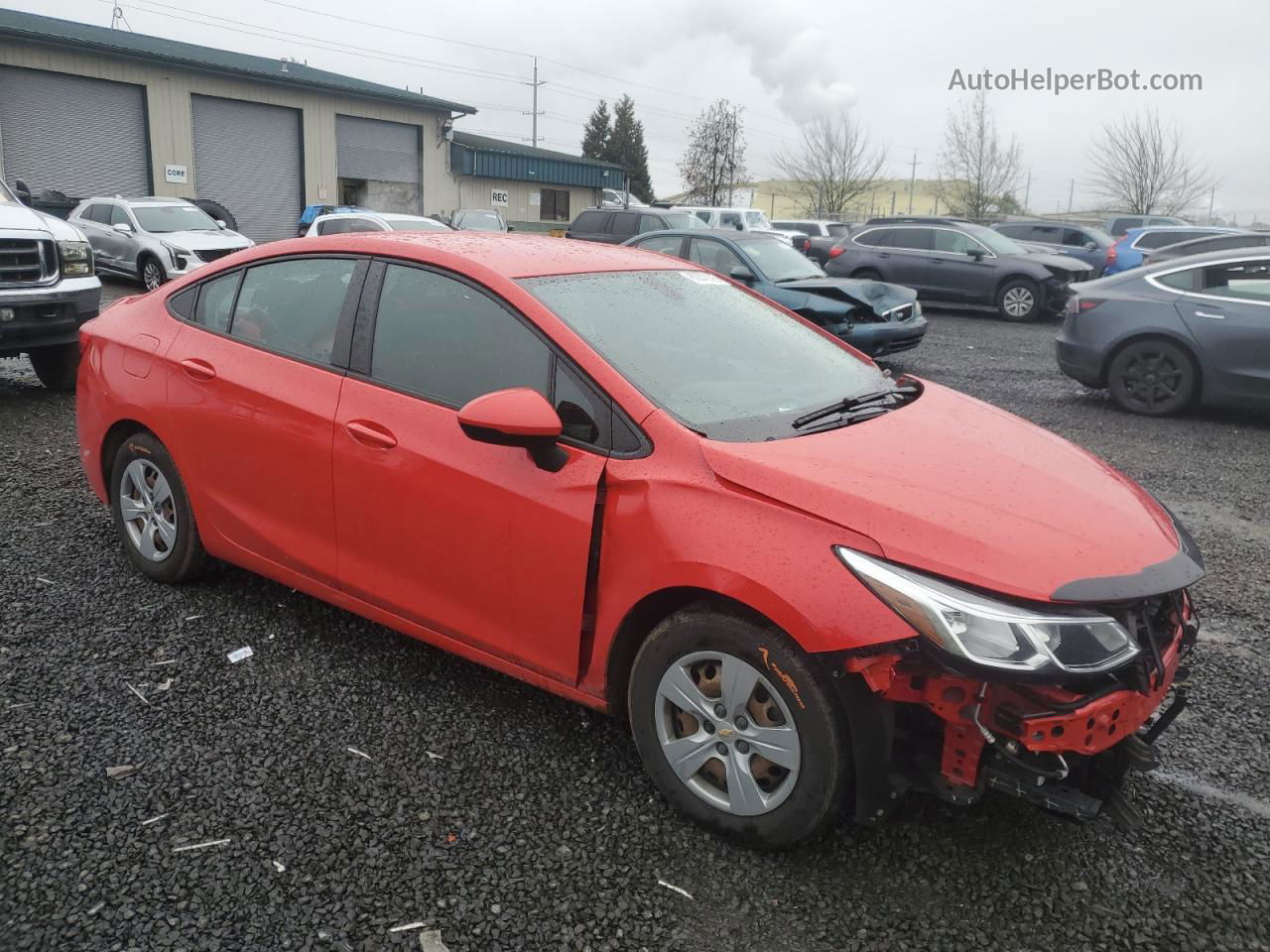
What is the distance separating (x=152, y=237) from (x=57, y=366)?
9.10m

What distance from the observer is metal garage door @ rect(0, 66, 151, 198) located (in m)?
25.6

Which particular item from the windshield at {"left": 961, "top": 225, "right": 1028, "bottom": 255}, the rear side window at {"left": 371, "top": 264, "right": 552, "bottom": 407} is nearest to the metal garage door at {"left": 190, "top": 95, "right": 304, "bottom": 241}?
the windshield at {"left": 961, "top": 225, "right": 1028, "bottom": 255}

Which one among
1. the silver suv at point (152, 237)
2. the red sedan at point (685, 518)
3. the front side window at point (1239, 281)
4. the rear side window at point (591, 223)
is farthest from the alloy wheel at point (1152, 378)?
the silver suv at point (152, 237)

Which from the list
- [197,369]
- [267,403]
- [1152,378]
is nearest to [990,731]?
[267,403]

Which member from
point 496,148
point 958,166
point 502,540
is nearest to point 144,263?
point 502,540

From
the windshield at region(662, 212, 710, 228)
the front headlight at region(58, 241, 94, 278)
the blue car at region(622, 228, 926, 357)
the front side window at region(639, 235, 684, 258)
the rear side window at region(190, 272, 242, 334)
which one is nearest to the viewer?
the rear side window at region(190, 272, 242, 334)

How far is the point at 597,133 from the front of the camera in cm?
7538

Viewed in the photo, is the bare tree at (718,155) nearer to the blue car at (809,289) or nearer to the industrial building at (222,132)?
the industrial building at (222,132)

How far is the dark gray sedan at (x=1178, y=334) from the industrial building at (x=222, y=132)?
87.1 feet

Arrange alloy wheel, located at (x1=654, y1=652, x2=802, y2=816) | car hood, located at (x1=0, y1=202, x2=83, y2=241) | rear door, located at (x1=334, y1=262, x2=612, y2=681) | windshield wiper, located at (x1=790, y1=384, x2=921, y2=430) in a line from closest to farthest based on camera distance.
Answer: alloy wheel, located at (x1=654, y1=652, x2=802, y2=816)
rear door, located at (x1=334, y1=262, x2=612, y2=681)
windshield wiper, located at (x1=790, y1=384, x2=921, y2=430)
car hood, located at (x1=0, y1=202, x2=83, y2=241)

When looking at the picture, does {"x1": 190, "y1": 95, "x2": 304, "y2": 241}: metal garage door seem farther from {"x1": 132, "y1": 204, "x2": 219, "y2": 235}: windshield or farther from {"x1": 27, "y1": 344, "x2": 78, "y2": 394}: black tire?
{"x1": 27, "y1": 344, "x2": 78, "y2": 394}: black tire

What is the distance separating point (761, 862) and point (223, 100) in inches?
1264

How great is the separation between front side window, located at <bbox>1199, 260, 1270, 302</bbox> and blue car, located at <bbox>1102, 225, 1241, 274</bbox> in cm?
1023

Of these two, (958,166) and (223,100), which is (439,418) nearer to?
(223,100)
